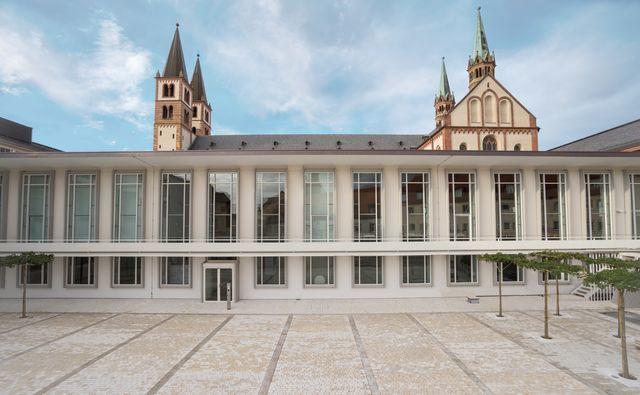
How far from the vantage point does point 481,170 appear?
1809cm

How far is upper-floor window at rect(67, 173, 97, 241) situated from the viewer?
58.2 feet

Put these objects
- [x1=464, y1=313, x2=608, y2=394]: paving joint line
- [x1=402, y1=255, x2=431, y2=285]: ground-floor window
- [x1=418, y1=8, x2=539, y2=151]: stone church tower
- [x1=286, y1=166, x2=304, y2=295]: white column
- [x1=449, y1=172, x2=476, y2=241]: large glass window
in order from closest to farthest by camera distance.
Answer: [x1=464, y1=313, x2=608, y2=394]: paving joint line < [x1=286, y1=166, x2=304, y2=295]: white column < [x1=402, y1=255, x2=431, y2=285]: ground-floor window < [x1=449, y1=172, x2=476, y2=241]: large glass window < [x1=418, y1=8, x2=539, y2=151]: stone church tower

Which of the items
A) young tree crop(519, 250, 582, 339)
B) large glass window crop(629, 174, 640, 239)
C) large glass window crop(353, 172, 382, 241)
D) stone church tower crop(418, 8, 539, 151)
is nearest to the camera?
young tree crop(519, 250, 582, 339)

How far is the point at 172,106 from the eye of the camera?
2008 inches

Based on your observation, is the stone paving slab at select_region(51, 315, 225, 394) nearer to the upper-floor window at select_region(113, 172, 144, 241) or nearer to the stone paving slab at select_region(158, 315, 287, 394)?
the stone paving slab at select_region(158, 315, 287, 394)

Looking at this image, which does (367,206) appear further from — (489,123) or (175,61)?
(175,61)

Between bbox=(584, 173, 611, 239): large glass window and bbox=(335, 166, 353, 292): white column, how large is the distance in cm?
1329

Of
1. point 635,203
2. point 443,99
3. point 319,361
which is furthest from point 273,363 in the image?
point 443,99

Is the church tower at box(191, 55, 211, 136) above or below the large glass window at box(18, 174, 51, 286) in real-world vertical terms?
above

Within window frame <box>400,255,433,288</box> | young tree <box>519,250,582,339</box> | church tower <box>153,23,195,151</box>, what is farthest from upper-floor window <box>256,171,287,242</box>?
church tower <box>153,23,195,151</box>

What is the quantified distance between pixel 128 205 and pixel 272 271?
8.70 meters

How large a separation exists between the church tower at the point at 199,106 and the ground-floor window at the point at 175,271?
51144mm

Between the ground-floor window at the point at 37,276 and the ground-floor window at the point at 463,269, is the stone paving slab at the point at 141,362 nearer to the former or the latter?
the ground-floor window at the point at 37,276

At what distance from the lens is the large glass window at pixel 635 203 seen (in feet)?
60.2
